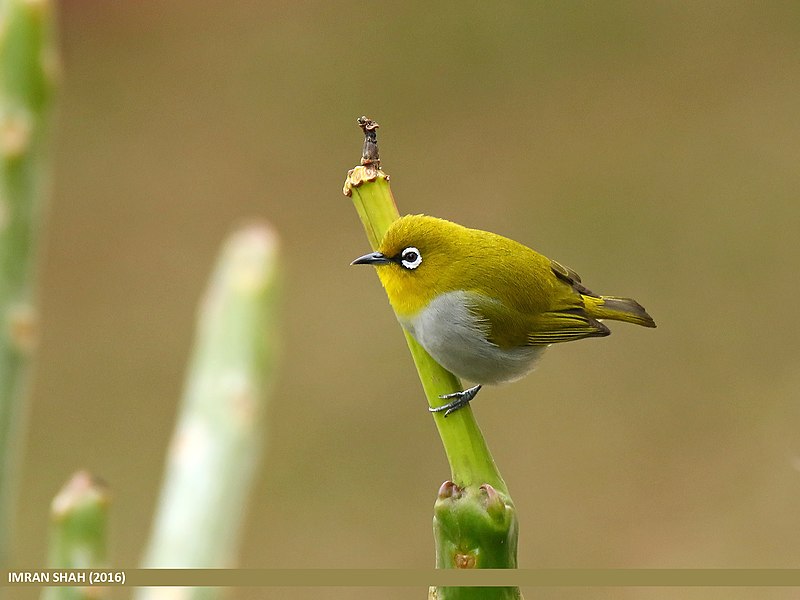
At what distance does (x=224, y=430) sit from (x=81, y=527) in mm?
144

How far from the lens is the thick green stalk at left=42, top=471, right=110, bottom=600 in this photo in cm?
82

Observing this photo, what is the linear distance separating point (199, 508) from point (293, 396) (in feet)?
16.8

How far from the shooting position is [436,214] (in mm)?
5977

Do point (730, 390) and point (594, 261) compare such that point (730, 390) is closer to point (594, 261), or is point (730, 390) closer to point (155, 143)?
point (594, 261)

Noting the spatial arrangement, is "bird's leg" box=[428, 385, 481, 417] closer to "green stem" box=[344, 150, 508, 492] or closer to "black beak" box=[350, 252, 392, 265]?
"green stem" box=[344, 150, 508, 492]

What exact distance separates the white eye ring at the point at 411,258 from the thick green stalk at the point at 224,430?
30.9 inches

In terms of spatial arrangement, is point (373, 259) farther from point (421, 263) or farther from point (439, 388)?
point (439, 388)

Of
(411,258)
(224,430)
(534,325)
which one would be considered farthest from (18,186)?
(534,325)

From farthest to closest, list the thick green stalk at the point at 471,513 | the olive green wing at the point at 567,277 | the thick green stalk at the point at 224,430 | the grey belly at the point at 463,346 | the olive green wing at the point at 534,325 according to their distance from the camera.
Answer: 1. the olive green wing at the point at 567,277
2. the olive green wing at the point at 534,325
3. the grey belly at the point at 463,346
4. the thick green stalk at the point at 224,430
5. the thick green stalk at the point at 471,513

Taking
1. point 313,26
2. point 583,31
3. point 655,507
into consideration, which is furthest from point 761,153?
point 313,26

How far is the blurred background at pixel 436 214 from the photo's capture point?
205 inches

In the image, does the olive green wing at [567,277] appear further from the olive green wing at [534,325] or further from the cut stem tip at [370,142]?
the cut stem tip at [370,142]

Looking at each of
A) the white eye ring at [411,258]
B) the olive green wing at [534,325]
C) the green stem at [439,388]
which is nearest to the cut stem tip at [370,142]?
the green stem at [439,388]

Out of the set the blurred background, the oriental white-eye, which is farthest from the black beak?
the blurred background
